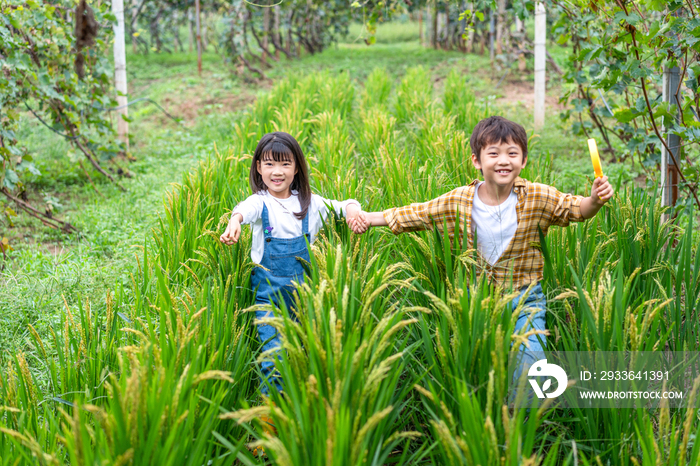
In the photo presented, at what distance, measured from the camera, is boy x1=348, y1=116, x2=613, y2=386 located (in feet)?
7.00

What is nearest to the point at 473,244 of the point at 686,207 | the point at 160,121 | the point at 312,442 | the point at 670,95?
the point at 312,442

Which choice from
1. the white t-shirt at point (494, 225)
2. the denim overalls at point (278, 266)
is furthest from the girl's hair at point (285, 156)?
the white t-shirt at point (494, 225)

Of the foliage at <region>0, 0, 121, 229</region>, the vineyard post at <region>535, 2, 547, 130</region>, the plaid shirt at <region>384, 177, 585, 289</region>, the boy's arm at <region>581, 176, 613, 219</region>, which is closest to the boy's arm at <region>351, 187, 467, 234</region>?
the plaid shirt at <region>384, 177, 585, 289</region>

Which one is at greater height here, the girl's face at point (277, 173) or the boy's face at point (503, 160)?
the boy's face at point (503, 160)

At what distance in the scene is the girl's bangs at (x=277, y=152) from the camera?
2.47m

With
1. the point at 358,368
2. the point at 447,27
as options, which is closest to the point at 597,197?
the point at 358,368

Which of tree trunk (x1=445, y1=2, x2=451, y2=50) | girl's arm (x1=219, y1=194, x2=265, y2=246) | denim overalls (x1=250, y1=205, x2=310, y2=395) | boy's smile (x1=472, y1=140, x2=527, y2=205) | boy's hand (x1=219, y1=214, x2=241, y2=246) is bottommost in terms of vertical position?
denim overalls (x1=250, y1=205, x2=310, y2=395)

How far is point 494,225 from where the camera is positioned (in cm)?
222

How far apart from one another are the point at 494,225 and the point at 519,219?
0.29 feet

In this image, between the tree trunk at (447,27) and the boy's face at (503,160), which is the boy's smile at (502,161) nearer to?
the boy's face at (503,160)

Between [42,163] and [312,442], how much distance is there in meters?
5.43

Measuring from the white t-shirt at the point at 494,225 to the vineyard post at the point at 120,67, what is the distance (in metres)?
4.69
